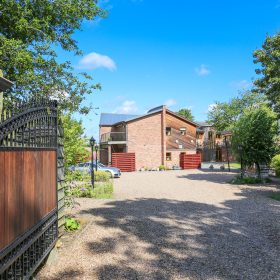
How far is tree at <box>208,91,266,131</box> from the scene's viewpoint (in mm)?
53156

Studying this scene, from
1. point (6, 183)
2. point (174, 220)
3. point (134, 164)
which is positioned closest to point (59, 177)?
Result: point (6, 183)

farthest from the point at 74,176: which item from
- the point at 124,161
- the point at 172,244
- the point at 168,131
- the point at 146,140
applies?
the point at 168,131

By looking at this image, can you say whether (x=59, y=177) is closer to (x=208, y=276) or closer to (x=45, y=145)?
(x=45, y=145)

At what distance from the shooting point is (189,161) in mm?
37219

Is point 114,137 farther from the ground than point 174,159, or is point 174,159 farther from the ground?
point 114,137

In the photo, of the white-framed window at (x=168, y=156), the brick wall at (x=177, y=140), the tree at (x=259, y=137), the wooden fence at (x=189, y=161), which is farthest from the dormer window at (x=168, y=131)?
the tree at (x=259, y=137)

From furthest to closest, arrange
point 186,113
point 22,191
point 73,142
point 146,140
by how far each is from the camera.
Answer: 1. point 186,113
2. point 146,140
3. point 73,142
4. point 22,191

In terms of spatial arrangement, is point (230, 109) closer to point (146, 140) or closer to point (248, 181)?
point (146, 140)

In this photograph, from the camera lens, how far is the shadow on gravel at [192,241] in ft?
17.1

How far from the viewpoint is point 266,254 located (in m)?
6.09

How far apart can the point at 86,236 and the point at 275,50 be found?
16.2 meters

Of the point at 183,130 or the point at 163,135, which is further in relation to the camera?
the point at 183,130

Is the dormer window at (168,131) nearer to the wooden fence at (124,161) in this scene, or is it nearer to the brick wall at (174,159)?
the brick wall at (174,159)

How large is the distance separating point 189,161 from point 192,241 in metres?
30.7
